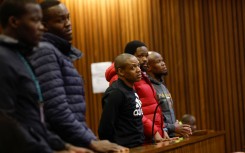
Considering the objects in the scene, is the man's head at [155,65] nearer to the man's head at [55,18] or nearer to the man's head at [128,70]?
the man's head at [128,70]

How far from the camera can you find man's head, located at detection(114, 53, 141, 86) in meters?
3.14

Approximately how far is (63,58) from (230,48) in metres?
4.22

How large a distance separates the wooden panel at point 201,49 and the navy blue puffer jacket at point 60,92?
10.7 feet

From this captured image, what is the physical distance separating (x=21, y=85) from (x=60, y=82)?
12.4 inches

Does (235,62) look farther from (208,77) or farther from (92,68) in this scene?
(92,68)

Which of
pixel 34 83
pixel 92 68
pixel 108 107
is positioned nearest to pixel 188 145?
pixel 108 107

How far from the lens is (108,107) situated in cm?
295

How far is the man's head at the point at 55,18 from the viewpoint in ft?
7.14

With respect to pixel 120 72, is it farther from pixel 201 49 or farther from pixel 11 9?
pixel 201 49

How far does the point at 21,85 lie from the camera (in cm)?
162

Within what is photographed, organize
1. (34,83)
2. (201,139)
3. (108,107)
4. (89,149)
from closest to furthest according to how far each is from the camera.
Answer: (34,83) → (89,149) → (108,107) → (201,139)

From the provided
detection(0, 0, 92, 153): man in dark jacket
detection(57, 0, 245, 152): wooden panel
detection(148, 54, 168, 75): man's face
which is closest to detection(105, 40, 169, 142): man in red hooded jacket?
detection(148, 54, 168, 75): man's face

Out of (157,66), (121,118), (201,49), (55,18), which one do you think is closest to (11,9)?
(55,18)

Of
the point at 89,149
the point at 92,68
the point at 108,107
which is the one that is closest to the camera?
the point at 89,149
